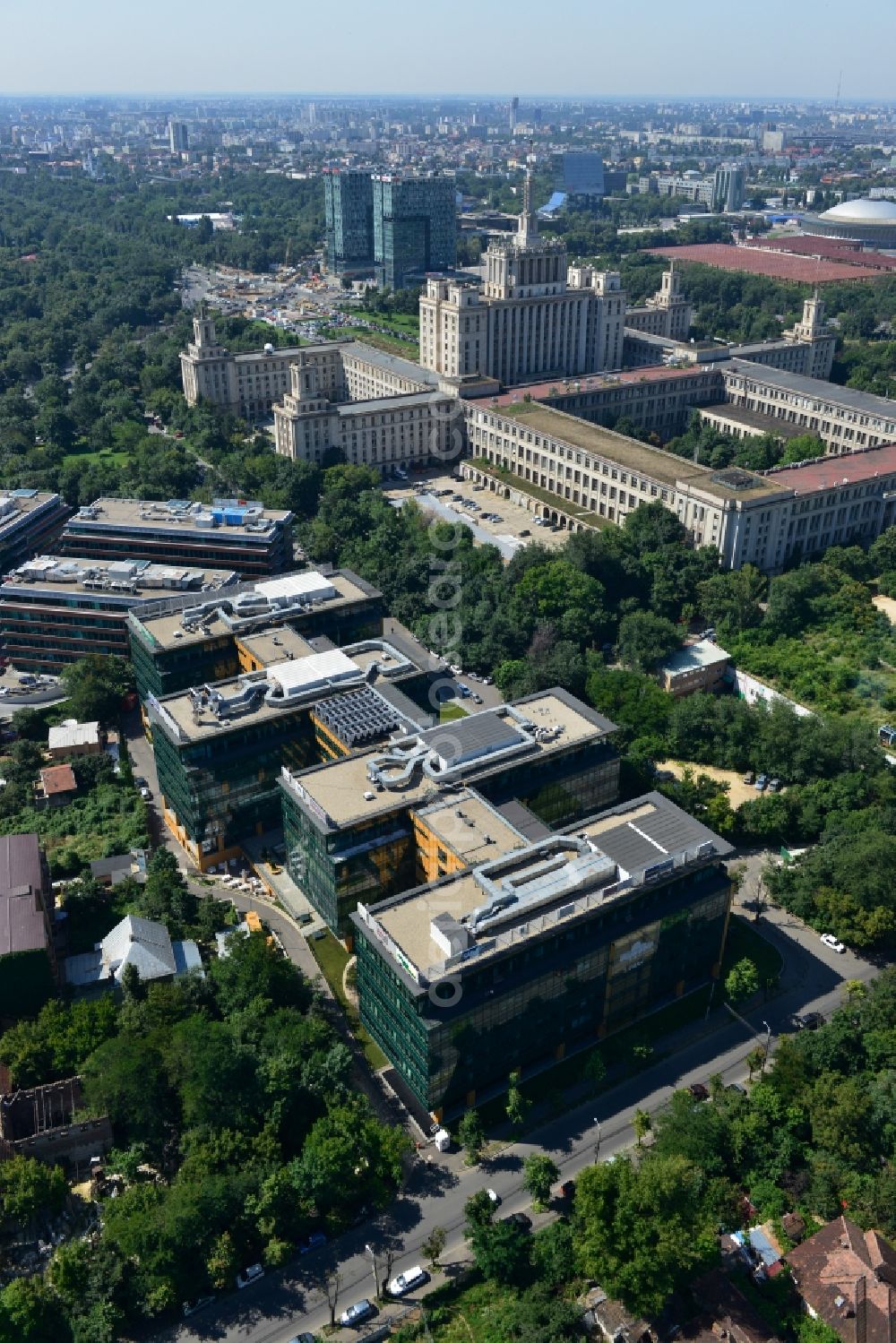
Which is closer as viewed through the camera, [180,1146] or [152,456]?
[180,1146]

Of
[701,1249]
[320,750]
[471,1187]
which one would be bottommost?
[471,1187]

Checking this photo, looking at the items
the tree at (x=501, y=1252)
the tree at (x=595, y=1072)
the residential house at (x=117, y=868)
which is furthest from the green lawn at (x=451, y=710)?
the tree at (x=501, y=1252)

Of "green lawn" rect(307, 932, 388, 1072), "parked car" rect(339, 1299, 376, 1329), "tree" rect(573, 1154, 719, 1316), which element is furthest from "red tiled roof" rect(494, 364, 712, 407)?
"parked car" rect(339, 1299, 376, 1329)

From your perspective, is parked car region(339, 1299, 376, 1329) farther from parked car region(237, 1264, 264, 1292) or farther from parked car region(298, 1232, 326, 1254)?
parked car region(237, 1264, 264, 1292)

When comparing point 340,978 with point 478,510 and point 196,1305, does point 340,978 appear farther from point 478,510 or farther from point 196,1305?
point 478,510

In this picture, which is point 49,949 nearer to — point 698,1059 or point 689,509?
point 698,1059

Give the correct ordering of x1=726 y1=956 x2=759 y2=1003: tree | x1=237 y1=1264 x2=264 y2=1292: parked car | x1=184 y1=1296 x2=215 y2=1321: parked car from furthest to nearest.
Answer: x1=726 y1=956 x2=759 y2=1003: tree → x1=237 y1=1264 x2=264 y2=1292: parked car → x1=184 y1=1296 x2=215 y2=1321: parked car

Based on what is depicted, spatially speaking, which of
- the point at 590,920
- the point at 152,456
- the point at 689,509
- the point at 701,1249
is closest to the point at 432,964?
the point at 590,920

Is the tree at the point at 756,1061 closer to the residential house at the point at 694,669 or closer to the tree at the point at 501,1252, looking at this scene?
the tree at the point at 501,1252
